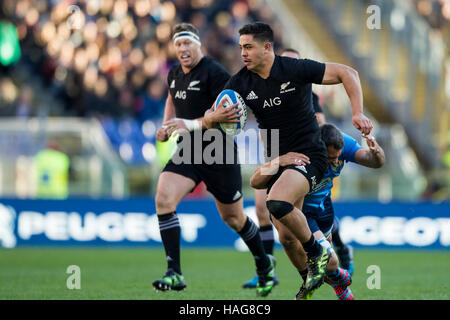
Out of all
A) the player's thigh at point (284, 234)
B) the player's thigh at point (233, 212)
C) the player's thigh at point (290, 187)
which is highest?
the player's thigh at point (290, 187)

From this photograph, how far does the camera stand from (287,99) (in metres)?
7.42

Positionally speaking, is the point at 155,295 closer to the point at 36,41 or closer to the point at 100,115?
the point at 100,115

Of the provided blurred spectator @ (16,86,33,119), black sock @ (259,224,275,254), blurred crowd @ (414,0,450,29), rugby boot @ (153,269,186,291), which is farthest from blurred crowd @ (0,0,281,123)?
rugby boot @ (153,269,186,291)

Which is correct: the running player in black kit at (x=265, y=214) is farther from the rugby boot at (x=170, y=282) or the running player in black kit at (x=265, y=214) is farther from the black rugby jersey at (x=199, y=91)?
the rugby boot at (x=170, y=282)

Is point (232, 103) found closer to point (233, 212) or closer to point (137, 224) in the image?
point (233, 212)

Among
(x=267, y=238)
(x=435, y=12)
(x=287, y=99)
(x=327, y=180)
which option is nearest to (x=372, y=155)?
(x=327, y=180)

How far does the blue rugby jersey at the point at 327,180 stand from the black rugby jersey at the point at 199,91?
1056mm

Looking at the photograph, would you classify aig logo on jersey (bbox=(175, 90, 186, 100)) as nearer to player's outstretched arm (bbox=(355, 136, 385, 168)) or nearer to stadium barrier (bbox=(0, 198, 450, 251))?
player's outstretched arm (bbox=(355, 136, 385, 168))

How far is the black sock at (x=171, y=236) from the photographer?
8.24 m

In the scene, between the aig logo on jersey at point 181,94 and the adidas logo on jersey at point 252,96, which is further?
the aig logo on jersey at point 181,94

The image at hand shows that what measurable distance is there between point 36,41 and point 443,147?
974 cm

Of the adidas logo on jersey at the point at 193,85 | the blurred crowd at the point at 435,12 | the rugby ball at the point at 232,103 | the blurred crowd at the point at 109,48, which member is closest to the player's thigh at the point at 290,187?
the rugby ball at the point at 232,103

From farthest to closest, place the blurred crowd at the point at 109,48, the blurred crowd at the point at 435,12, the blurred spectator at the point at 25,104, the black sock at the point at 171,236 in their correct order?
the blurred crowd at the point at 435,12 → the blurred crowd at the point at 109,48 → the blurred spectator at the point at 25,104 → the black sock at the point at 171,236

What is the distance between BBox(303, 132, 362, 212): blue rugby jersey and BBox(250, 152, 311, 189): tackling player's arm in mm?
453
